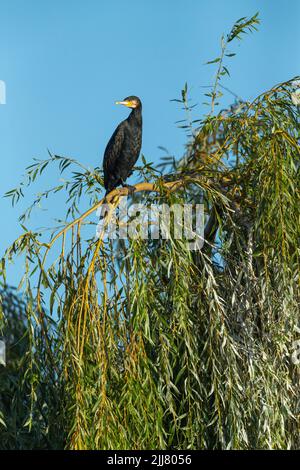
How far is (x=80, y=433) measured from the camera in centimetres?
443

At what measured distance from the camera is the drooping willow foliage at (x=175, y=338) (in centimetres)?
459

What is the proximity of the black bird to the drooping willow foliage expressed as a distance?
807 millimetres

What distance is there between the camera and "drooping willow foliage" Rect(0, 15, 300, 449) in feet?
15.1

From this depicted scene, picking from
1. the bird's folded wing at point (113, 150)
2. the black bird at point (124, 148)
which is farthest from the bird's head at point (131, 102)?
the bird's folded wing at point (113, 150)

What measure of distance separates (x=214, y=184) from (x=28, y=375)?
1570 millimetres

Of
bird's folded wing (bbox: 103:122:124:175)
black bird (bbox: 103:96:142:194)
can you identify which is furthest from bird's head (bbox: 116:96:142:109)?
bird's folded wing (bbox: 103:122:124:175)

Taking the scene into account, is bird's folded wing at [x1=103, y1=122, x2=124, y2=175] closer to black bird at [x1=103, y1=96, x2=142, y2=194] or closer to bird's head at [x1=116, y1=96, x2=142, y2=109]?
black bird at [x1=103, y1=96, x2=142, y2=194]

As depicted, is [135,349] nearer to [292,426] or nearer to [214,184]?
[292,426]

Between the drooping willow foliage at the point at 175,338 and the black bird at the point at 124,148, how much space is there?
81 centimetres

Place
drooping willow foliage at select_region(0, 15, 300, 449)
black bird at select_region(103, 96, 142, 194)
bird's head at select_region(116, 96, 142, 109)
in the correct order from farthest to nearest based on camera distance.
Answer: bird's head at select_region(116, 96, 142, 109)
black bird at select_region(103, 96, 142, 194)
drooping willow foliage at select_region(0, 15, 300, 449)

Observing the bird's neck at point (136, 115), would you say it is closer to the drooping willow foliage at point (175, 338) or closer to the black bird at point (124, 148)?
the black bird at point (124, 148)

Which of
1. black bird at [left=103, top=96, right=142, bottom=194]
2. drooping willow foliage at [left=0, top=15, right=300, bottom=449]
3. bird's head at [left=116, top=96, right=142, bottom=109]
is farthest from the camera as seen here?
bird's head at [left=116, top=96, right=142, bottom=109]

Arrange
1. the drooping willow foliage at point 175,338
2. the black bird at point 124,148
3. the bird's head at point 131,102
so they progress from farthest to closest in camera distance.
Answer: the bird's head at point 131,102 → the black bird at point 124,148 → the drooping willow foliage at point 175,338

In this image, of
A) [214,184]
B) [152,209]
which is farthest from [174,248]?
[214,184]
